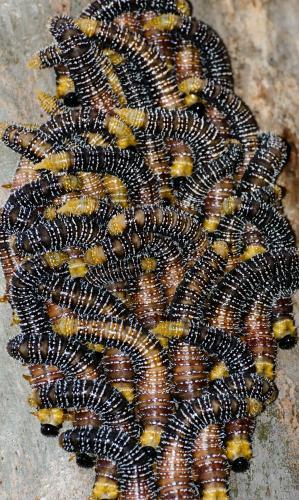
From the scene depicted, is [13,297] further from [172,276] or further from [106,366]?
[172,276]

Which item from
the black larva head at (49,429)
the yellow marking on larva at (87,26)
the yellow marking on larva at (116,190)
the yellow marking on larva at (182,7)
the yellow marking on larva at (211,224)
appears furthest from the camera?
the yellow marking on larva at (182,7)

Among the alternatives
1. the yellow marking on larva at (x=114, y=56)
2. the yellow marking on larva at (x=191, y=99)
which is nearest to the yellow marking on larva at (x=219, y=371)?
the yellow marking on larva at (x=191, y=99)

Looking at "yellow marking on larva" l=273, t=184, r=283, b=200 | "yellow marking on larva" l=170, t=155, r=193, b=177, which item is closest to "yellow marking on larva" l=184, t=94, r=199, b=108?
"yellow marking on larva" l=170, t=155, r=193, b=177

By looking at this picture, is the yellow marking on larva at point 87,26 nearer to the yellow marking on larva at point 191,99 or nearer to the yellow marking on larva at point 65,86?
the yellow marking on larva at point 65,86

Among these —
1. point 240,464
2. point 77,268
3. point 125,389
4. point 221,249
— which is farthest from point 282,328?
point 77,268

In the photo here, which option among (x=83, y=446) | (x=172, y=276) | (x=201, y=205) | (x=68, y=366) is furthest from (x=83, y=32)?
(x=83, y=446)
